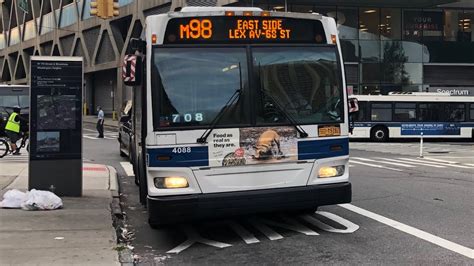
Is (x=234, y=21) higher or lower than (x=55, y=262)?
higher

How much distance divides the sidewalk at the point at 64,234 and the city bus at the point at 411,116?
883 inches

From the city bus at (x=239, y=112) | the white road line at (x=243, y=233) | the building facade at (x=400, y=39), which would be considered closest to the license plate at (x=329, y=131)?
the city bus at (x=239, y=112)

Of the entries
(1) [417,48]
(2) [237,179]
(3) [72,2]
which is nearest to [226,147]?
(2) [237,179]

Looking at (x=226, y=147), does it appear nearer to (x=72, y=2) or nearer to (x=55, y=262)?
(x=55, y=262)

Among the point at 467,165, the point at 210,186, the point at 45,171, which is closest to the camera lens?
the point at 210,186

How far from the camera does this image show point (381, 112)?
3078 centimetres

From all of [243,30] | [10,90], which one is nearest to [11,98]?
[10,90]

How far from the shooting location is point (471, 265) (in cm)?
600

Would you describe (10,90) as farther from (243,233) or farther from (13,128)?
(243,233)

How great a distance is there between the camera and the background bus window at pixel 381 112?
30.8 meters

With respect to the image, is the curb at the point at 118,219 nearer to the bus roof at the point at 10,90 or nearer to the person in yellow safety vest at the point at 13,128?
the person in yellow safety vest at the point at 13,128

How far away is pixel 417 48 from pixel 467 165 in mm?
24157

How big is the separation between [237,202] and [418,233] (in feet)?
8.45

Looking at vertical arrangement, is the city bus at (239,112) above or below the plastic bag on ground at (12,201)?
above
